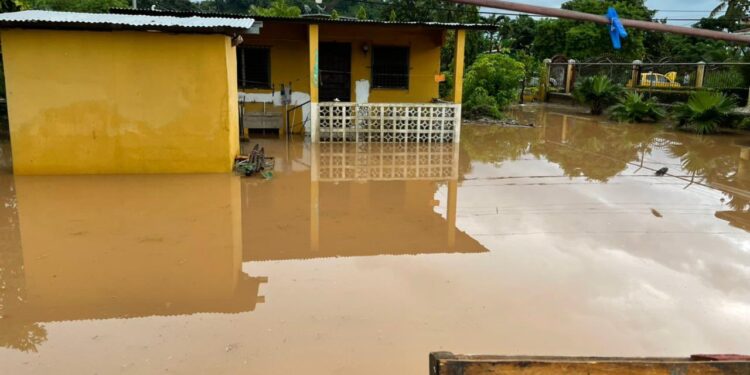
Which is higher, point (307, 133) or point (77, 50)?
point (77, 50)

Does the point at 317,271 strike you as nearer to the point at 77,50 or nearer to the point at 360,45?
the point at 77,50

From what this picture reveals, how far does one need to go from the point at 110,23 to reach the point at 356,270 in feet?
18.3

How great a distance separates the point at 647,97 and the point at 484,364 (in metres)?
22.1

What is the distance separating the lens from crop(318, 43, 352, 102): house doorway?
1461 centimetres

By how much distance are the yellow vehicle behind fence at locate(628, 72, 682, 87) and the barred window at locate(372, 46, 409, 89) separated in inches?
478

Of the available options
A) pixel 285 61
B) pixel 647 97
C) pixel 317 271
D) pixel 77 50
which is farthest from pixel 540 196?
pixel 647 97

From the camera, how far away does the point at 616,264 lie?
5.33 m

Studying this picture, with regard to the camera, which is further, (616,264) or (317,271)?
(616,264)

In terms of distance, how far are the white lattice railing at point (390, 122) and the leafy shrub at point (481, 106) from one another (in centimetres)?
572

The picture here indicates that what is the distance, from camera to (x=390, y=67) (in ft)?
49.0

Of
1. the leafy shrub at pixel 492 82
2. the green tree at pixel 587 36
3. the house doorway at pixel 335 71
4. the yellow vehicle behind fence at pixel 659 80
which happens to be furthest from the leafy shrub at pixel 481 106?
the green tree at pixel 587 36

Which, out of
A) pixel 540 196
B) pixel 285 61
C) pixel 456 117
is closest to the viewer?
pixel 540 196

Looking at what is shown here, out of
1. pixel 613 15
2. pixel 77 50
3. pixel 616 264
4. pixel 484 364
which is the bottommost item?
pixel 616 264

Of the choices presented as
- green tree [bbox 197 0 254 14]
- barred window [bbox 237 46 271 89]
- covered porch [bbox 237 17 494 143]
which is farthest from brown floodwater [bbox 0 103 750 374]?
green tree [bbox 197 0 254 14]
